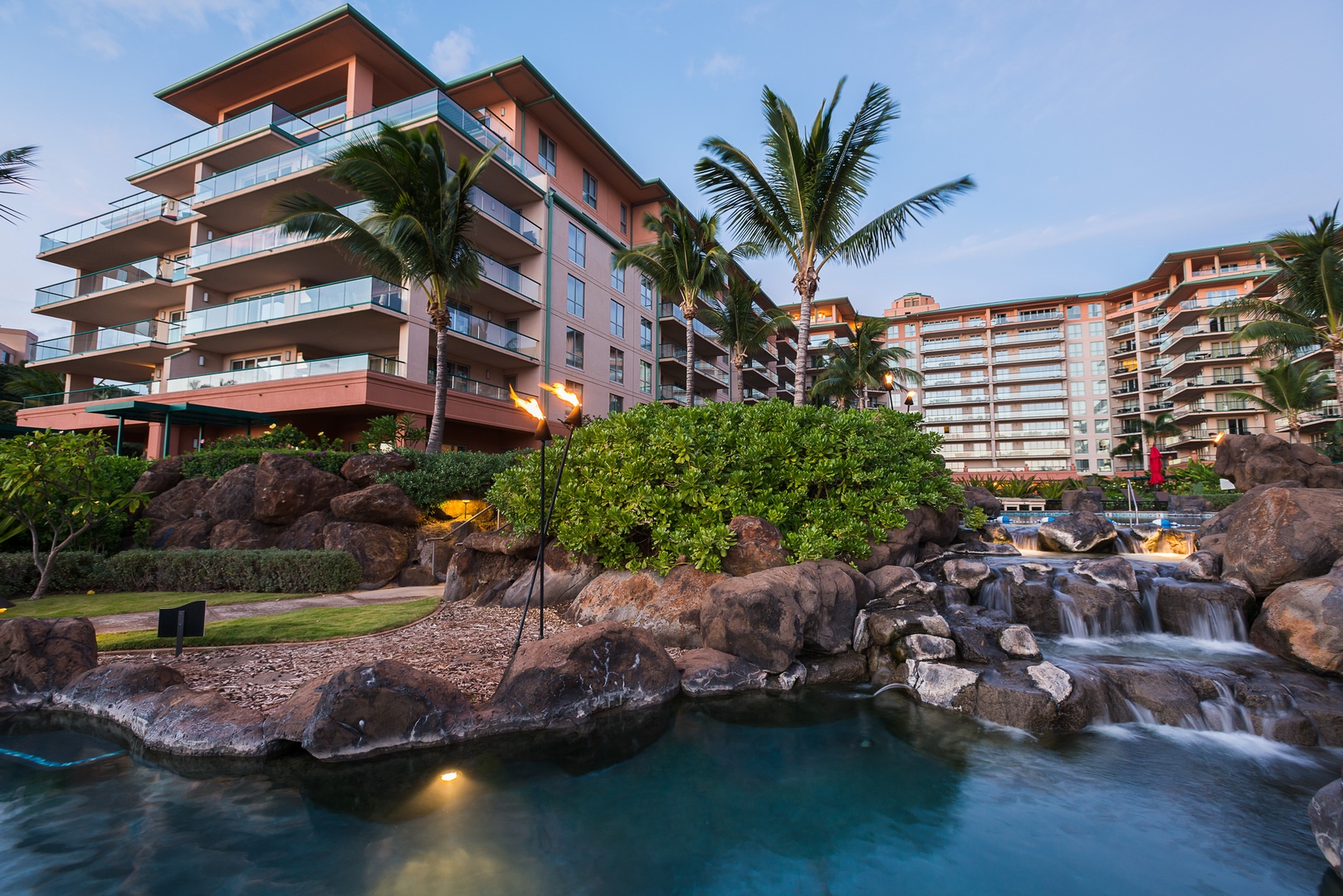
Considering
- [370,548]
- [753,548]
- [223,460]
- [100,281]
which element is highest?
[100,281]

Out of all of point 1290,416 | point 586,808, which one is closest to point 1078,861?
point 586,808

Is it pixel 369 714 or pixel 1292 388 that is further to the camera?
pixel 1292 388

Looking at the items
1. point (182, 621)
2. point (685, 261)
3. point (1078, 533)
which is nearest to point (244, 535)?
point (182, 621)

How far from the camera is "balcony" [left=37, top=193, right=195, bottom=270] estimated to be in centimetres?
2831

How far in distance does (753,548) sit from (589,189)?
2917cm

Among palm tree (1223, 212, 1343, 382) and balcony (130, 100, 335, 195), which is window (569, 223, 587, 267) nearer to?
balcony (130, 100, 335, 195)

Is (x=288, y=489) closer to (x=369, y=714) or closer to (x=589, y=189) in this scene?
(x=369, y=714)

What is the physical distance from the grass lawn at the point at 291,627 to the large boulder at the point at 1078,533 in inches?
578

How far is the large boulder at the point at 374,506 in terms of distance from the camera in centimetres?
1323

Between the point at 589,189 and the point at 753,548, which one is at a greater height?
the point at 589,189

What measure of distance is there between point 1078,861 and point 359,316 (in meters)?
23.7

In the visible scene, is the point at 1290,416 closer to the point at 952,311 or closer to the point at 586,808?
the point at 586,808

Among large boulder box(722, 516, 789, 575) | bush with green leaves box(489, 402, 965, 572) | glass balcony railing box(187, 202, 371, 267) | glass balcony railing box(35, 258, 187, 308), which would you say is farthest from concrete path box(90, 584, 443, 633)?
glass balcony railing box(35, 258, 187, 308)

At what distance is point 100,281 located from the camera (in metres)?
31.2
